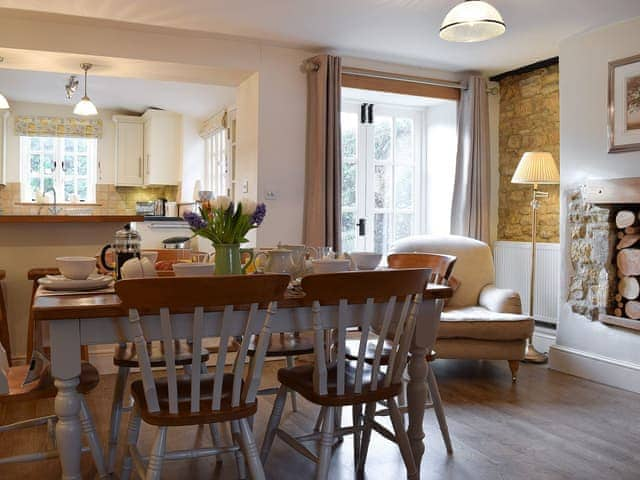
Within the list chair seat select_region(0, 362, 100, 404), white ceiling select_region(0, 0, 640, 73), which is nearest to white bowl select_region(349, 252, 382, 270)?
chair seat select_region(0, 362, 100, 404)

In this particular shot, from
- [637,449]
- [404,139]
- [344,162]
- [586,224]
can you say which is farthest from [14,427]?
[404,139]

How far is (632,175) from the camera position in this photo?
4109mm

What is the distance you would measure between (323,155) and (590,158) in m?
2.02

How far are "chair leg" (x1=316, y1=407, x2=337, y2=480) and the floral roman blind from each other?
7.70 metres

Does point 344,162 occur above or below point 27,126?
below

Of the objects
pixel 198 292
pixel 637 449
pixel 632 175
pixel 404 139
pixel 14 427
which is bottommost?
pixel 637 449

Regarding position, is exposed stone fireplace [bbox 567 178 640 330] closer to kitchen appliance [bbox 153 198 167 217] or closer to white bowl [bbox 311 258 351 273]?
white bowl [bbox 311 258 351 273]

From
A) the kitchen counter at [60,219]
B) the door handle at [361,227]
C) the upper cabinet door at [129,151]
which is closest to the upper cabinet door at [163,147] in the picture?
the upper cabinet door at [129,151]

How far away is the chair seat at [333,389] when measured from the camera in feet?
6.88

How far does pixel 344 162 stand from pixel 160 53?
2250 millimetres

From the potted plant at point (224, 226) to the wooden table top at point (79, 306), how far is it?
1.02 feet

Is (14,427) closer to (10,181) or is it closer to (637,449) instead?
(637,449)

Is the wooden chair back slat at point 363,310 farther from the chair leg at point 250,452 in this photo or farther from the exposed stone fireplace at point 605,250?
the exposed stone fireplace at point 605,250

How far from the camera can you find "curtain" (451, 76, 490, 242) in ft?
18.4
